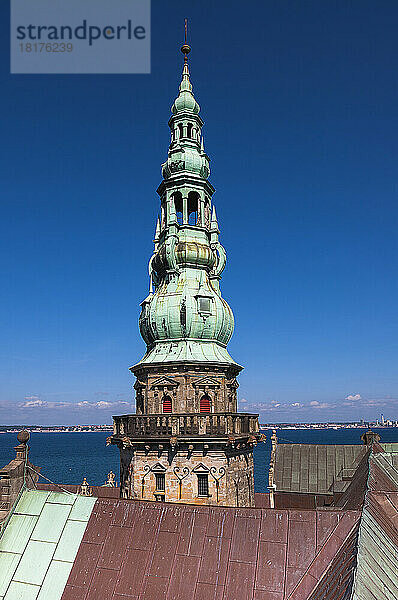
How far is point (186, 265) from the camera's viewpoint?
94.2 ft

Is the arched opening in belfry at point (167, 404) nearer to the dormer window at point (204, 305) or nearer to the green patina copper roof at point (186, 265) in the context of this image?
the green patina copper roof at point (186, 265)

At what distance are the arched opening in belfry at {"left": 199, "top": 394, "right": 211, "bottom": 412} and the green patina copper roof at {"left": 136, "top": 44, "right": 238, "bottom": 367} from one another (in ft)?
6.54

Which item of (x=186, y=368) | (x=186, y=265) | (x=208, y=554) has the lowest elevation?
(x=208, y=554)

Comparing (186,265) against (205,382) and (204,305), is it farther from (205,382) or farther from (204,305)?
(205,382)

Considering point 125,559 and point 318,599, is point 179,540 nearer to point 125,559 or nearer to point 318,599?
point 125,559

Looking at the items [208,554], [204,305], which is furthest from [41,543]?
[204,305]

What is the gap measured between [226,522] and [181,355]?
1274cm

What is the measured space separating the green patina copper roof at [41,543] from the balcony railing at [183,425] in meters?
8.42

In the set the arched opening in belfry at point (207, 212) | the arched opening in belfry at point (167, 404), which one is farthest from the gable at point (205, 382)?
the arched opening in belfry at point (207, 212)

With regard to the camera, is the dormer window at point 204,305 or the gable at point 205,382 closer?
the gable at point 205,382

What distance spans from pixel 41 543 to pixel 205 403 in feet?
40.2

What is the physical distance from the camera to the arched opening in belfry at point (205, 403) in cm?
2625

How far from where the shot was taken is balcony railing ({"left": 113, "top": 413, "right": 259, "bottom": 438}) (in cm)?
2452

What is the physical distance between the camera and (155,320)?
91.4 ft
